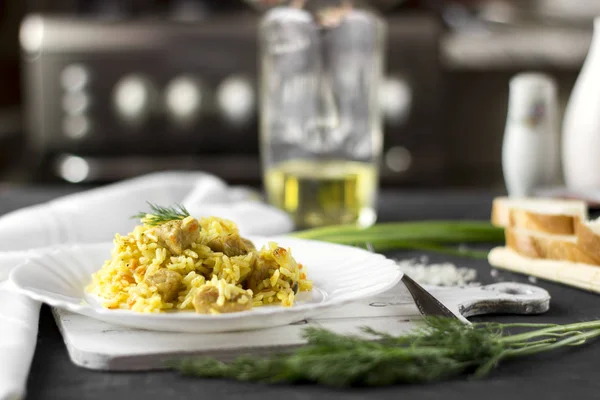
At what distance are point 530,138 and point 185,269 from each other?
101cm

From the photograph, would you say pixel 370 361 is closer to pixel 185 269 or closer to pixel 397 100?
pixel 185 269

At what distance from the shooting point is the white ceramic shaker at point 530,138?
1.64 metres

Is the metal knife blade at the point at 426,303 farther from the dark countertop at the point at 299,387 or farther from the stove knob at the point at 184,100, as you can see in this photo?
the stove knob at the point at 184,100

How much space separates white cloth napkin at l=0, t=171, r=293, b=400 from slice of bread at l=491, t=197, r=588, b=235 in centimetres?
40

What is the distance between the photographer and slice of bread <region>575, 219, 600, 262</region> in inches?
41.9

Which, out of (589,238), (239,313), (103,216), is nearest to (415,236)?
(589,238)

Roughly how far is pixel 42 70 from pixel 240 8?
0.95 m

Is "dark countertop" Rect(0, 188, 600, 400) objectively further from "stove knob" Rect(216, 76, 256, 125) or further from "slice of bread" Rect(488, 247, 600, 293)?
"stove knob" Rect(216, 76, 256, 125)

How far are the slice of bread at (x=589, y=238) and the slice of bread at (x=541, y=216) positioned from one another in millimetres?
58

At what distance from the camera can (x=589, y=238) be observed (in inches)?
42.3

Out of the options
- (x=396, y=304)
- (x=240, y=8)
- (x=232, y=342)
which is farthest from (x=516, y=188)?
(x=240, y=8)

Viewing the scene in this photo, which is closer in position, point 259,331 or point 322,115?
point 259,331

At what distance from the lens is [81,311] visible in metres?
0.76

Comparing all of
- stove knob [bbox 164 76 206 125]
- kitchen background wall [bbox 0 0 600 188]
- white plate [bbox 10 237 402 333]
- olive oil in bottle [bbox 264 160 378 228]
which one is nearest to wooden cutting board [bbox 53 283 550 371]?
white plate [bbox 10 237 402 333]
